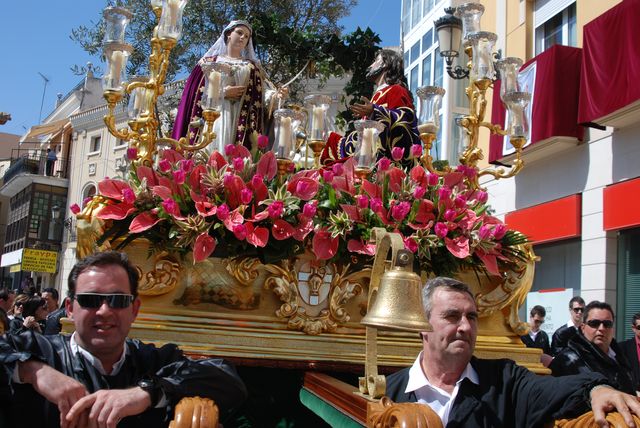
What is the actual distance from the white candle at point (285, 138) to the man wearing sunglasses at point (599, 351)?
1.92 metres

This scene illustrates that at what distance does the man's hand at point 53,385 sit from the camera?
1694 millimetres

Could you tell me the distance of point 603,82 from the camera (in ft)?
34.6

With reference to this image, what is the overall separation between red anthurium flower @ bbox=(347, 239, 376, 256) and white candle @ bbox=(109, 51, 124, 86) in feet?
4.85

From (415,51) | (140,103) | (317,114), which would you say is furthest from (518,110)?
(415,51)

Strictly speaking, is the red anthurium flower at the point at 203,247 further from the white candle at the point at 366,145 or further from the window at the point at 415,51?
the window at the point at 415,51

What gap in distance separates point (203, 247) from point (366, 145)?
3.39 ft

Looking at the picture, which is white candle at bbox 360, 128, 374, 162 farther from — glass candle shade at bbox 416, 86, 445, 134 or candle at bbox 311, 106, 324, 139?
candle at bbox 311, 106, 324, 139

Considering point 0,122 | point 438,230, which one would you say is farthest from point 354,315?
point 0,122

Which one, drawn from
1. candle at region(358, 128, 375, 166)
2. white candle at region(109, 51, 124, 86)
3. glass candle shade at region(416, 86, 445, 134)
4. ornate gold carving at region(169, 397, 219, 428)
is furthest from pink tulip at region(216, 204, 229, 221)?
glass candle shade at region(416, 86, 445, 134)

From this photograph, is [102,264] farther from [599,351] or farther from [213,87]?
[599,351]

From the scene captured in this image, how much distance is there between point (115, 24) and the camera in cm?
350

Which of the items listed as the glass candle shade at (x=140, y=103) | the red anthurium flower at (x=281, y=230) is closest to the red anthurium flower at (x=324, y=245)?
the red anthurium flower at (x=281, y=230)

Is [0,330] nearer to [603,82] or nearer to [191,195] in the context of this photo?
[191,195]

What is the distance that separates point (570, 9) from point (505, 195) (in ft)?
12.3
